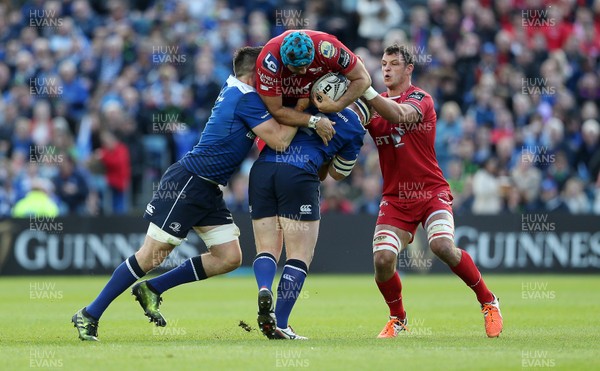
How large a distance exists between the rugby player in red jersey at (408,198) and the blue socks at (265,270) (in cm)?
124

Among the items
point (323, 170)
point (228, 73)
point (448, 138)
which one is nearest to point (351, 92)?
point (323, 170)

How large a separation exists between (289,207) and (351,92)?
49.1 inches

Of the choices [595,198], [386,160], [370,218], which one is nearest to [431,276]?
[370,218]

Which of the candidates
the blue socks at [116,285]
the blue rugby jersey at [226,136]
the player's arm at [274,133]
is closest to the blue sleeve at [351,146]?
the player's arm at [274,133]

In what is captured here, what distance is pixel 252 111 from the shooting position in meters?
10.8

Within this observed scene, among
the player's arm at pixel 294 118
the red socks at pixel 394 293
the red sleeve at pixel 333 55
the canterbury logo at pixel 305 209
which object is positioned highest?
the red sleeve at pixel 333 55

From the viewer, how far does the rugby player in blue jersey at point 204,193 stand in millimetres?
10828

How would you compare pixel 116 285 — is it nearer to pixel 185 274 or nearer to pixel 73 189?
pixel 185 274

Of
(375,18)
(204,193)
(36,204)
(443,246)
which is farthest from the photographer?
(375,18)

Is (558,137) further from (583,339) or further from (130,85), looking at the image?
(583,339)

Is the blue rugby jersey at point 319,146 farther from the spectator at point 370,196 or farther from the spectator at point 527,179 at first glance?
the spectator at point 527,179

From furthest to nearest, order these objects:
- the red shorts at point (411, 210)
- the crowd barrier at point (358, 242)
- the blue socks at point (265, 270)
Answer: the crowd barrier at point (358, 242) → the red shorts at point (411, 210) → the blue socks at point (265, 270)

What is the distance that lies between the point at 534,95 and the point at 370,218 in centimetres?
508

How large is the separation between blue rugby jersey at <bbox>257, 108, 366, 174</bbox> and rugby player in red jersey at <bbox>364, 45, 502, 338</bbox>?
1.17 ft
